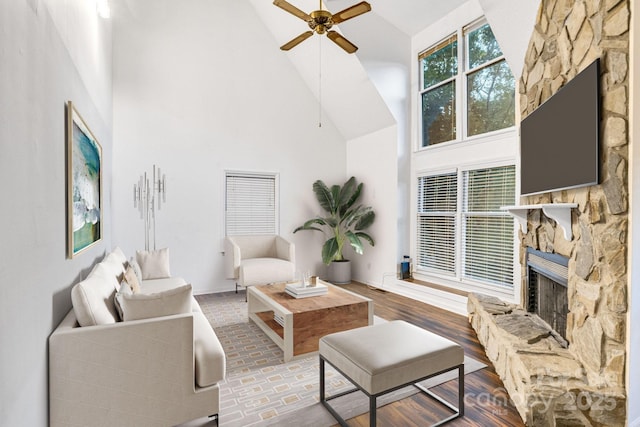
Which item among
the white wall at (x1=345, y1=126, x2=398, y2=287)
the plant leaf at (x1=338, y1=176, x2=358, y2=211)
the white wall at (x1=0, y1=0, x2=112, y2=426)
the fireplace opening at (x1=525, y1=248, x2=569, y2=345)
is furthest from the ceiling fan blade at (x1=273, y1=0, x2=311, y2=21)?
the plant leaf at (x1=338, y1=176, x2=358, y2=211)

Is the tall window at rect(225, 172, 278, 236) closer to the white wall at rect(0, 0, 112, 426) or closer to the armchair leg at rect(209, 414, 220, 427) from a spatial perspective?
the white wall at rect(0, 0, 112, 426)

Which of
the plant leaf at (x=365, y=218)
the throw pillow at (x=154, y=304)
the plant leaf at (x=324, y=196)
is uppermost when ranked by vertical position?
the plant leaf at (x=324, y=196)

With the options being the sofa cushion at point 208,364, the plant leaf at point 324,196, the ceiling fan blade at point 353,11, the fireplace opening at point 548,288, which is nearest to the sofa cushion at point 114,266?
the sofa cushion at point 208,364

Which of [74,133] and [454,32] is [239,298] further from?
[454,32]

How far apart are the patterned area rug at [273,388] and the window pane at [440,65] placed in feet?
12.7

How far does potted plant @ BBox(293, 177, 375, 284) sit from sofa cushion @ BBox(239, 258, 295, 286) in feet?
3.31

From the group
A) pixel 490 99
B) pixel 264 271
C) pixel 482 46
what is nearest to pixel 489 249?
pixel 490 99

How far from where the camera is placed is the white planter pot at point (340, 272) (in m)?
5.96

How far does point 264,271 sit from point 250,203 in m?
1.37

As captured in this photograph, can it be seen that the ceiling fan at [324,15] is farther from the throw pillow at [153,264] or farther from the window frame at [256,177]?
the throw pillow at [153,264]

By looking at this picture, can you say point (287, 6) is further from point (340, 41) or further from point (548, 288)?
point (548, 288)

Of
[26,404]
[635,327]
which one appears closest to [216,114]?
[26,404]

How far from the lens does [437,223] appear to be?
500cm

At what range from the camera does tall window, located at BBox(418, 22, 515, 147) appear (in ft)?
13.4
